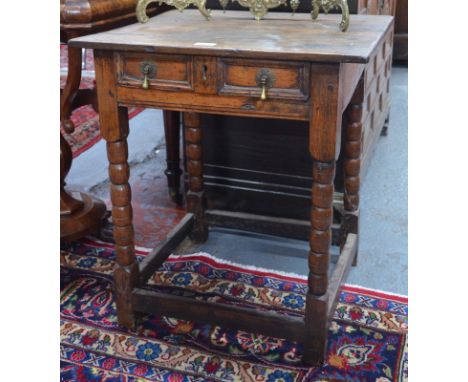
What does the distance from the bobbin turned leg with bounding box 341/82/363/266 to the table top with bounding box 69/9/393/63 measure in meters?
0.31

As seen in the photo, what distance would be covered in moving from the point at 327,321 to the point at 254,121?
3.47 feet

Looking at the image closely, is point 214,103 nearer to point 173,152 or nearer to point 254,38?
point 254,38

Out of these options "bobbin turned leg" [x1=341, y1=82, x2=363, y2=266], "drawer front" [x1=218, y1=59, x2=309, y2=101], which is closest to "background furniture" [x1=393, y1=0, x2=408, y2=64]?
"bobbin turned leg" [x1=341, y1=82, x2=363, y2=266]

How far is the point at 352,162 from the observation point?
7.12 feet

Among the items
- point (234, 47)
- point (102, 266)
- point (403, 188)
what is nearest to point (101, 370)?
point (102, 266)

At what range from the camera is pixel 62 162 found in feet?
8.41

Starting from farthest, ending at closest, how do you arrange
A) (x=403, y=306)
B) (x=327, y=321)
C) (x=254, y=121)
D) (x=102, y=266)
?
1. (x=254, y=121)
2. (x=102, y=266)
3. (x=403, y=306)
4. (x=327, y=321)

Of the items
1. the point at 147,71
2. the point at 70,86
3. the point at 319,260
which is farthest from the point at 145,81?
the point at 70,86

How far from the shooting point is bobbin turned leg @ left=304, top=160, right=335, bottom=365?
1612 mm

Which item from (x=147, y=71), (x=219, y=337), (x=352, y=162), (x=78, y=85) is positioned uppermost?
(x=147, y=71)

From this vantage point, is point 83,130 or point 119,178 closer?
point 119,178

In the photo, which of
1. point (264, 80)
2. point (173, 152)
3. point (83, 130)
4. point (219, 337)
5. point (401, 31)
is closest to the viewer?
point (264, 80)

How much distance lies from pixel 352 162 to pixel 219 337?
79 cm

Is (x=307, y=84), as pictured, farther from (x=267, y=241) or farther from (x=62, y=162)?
(x=62, y=162)
